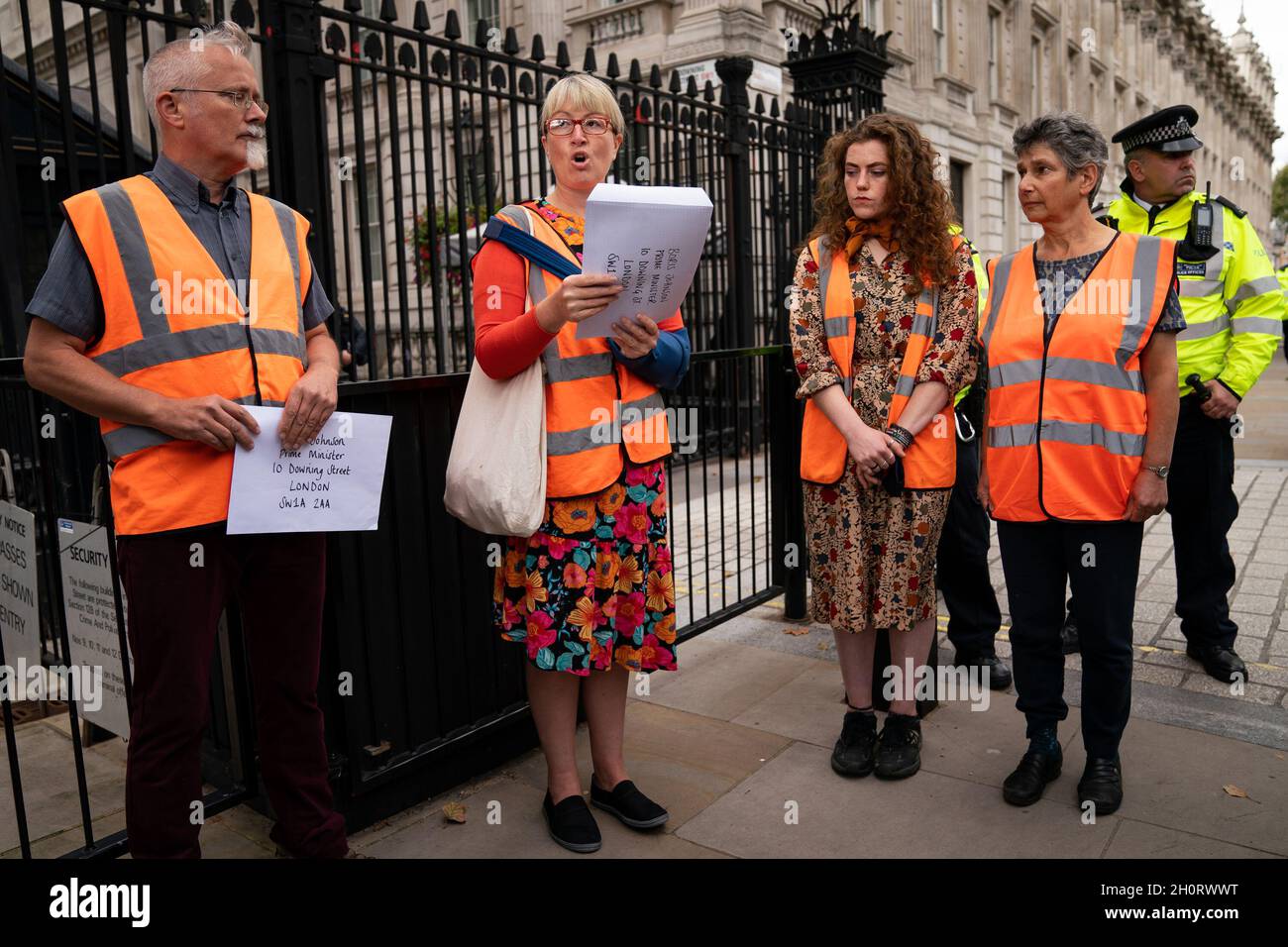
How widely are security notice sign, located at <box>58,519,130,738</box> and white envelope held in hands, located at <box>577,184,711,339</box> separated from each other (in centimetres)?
148

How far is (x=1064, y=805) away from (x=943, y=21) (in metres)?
20.3

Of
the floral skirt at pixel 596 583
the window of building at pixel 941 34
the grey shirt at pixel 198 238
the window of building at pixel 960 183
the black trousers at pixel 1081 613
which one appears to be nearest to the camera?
the grey shirt at pixel 198 238

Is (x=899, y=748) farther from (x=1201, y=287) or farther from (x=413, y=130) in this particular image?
(x=413, y=130)

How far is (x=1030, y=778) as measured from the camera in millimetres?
3229

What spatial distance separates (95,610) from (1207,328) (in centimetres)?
419

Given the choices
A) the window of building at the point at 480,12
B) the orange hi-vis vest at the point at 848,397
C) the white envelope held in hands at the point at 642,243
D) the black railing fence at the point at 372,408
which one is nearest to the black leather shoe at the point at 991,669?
the black railing fence at the point at 372,408

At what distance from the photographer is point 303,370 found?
2561mm

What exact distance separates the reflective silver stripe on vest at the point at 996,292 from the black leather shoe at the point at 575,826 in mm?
1943

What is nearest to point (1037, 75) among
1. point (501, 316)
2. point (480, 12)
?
point (480, 12)

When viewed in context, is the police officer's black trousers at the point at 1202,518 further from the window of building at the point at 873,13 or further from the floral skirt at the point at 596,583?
the window of building at the point at 873,13

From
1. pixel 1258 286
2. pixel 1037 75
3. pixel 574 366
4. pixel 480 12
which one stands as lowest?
pixel 574 366

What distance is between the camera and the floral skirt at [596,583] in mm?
2871

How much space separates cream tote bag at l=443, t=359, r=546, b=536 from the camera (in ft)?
8.86

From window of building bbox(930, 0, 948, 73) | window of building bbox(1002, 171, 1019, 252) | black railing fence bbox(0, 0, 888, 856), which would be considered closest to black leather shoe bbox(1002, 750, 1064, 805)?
black railing fence bbox(0, 0, 888, 856)
